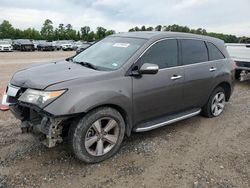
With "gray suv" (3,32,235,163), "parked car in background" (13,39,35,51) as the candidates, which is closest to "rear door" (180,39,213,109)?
"gray suv" (3,32,235,163)

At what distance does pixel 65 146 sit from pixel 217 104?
3316mm

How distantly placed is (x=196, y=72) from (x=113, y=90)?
189 cm

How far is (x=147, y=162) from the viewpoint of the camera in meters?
3.63

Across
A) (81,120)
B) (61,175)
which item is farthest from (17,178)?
(81,120)

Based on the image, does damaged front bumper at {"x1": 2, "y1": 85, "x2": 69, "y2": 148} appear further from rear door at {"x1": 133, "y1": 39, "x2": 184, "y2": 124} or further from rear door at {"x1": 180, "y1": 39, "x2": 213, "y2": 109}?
rear door at {"x1": 180, "y1": 39, "x2": 213, "y2": 109}

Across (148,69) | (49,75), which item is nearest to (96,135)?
(49,75)

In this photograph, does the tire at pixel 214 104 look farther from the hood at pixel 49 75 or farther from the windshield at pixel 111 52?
the hood at pixel 49 75

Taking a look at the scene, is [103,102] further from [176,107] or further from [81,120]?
[176,107]

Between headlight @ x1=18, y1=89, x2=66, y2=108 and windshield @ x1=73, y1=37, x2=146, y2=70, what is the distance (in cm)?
95

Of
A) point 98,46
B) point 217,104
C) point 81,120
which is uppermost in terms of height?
point 98,46

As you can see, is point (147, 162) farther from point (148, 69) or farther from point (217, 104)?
point (217, 104)

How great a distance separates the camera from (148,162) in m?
3.63

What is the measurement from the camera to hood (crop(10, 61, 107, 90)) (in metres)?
3.30

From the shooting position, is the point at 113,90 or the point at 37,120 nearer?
the point at 37,120
